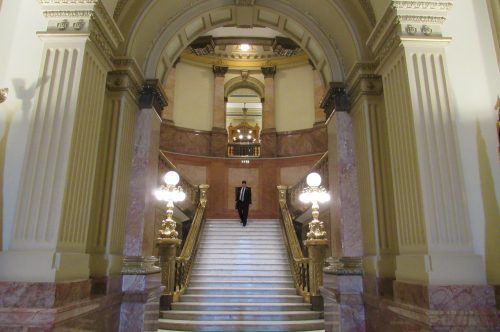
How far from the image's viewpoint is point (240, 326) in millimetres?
7223

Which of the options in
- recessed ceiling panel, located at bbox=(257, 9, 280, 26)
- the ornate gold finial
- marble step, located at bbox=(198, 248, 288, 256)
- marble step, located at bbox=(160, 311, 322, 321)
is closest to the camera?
the ornate gold finial

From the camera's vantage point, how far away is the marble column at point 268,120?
16703mm

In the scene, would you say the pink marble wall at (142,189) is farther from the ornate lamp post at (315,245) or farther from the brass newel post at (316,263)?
the brass newel post at (316,263)

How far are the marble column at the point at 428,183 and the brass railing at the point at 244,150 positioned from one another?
12832 mm

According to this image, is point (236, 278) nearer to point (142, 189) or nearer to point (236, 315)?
point (236, 315)

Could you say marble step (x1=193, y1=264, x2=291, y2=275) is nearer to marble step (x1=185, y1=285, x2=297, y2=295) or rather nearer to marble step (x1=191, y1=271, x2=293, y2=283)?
marble step (x1=191, y1=271, x2=293, y2=283)

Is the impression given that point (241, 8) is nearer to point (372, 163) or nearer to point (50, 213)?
point (372, 163)

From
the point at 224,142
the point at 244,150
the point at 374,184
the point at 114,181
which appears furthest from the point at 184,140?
the point at 374,184

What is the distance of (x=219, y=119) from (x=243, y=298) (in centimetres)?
999

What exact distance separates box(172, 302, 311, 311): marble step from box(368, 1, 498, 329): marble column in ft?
14.6

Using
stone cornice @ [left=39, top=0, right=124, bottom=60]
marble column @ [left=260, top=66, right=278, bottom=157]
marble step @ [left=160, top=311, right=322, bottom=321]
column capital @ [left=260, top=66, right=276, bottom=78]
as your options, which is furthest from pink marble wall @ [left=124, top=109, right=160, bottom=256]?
column capital @ [left=260, top=66, right=276, bottom=78]

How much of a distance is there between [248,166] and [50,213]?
1306 centimetres

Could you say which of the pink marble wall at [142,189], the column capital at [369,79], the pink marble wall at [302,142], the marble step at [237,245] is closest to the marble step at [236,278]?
the marble step at [237,245]

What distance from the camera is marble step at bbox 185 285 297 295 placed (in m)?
8.88
